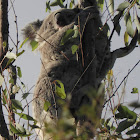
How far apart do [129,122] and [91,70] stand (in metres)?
0.76

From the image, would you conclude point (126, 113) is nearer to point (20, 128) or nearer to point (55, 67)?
point (20, 128)

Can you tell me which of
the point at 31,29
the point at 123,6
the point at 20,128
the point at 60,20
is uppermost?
the point at 123,6

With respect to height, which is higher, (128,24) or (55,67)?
(128,24)

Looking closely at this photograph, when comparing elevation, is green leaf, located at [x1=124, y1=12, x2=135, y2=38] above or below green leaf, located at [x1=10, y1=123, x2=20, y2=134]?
above

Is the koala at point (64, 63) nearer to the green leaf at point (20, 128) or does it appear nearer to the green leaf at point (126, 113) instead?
the green leaf at point (20, 128)

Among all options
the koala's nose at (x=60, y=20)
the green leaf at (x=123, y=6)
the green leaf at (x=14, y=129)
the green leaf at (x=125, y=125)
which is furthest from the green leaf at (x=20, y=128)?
the koala's nose at (x=60, y=20)

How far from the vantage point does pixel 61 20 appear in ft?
11.1

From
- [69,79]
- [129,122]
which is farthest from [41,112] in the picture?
[129,122]

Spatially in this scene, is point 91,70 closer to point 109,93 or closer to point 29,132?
point 109,93

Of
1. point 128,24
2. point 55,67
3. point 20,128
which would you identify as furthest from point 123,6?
point 55,67

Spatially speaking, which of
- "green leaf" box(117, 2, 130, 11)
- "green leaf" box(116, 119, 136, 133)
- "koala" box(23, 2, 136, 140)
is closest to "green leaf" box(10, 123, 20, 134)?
"green leaf" box(116, 119, 136, 133)

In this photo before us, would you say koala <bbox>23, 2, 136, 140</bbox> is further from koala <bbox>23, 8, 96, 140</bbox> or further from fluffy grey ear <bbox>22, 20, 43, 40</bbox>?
fluffy grey ear <bbox>22, 20, 43, 40</bbox>

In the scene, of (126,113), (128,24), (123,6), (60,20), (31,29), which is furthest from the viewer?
(31,29)

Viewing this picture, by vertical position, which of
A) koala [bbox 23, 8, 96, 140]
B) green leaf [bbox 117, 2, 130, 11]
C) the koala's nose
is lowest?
koala [bbox 23, 8, 96, 140]
